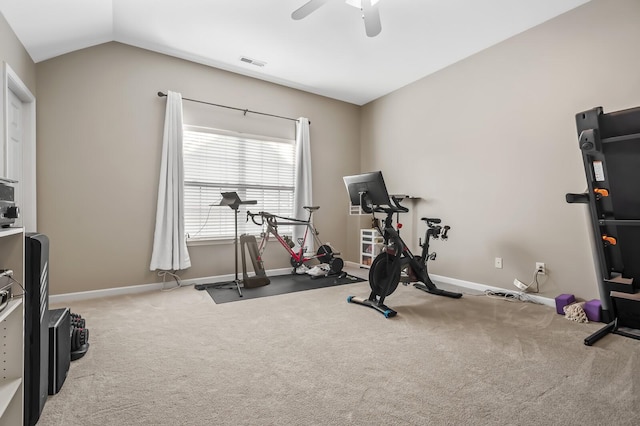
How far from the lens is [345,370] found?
1834mm

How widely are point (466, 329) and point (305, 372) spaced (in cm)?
138

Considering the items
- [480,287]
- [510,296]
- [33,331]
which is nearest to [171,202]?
[33,331]

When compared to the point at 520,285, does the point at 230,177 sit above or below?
above

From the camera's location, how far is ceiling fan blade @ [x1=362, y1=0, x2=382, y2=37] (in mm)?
2442

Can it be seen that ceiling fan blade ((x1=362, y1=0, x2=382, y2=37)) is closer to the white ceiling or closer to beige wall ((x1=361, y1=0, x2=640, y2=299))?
the white ceiling

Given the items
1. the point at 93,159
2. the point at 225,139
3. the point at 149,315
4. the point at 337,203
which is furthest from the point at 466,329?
the point at 93,159

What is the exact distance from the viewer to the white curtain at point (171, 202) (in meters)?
3.66

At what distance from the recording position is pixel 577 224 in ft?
A: 9.62

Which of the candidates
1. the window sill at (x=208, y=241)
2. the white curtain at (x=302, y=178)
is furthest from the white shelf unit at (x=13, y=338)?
the white curtain at (x=302, y=178)

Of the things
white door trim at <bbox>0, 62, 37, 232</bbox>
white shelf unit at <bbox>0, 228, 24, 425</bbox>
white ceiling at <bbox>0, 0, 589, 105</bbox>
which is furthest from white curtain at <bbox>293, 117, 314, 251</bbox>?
white shelf unit at <bbox>0, 228, 24, 425</bbox>

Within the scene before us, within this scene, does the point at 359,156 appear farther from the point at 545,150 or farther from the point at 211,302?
the point at 211,302

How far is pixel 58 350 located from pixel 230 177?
3.02 meters

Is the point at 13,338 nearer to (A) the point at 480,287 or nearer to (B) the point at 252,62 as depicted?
(B) the point at 252,62

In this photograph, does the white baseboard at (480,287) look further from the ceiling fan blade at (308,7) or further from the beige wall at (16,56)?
the beige wall at (16,56)
